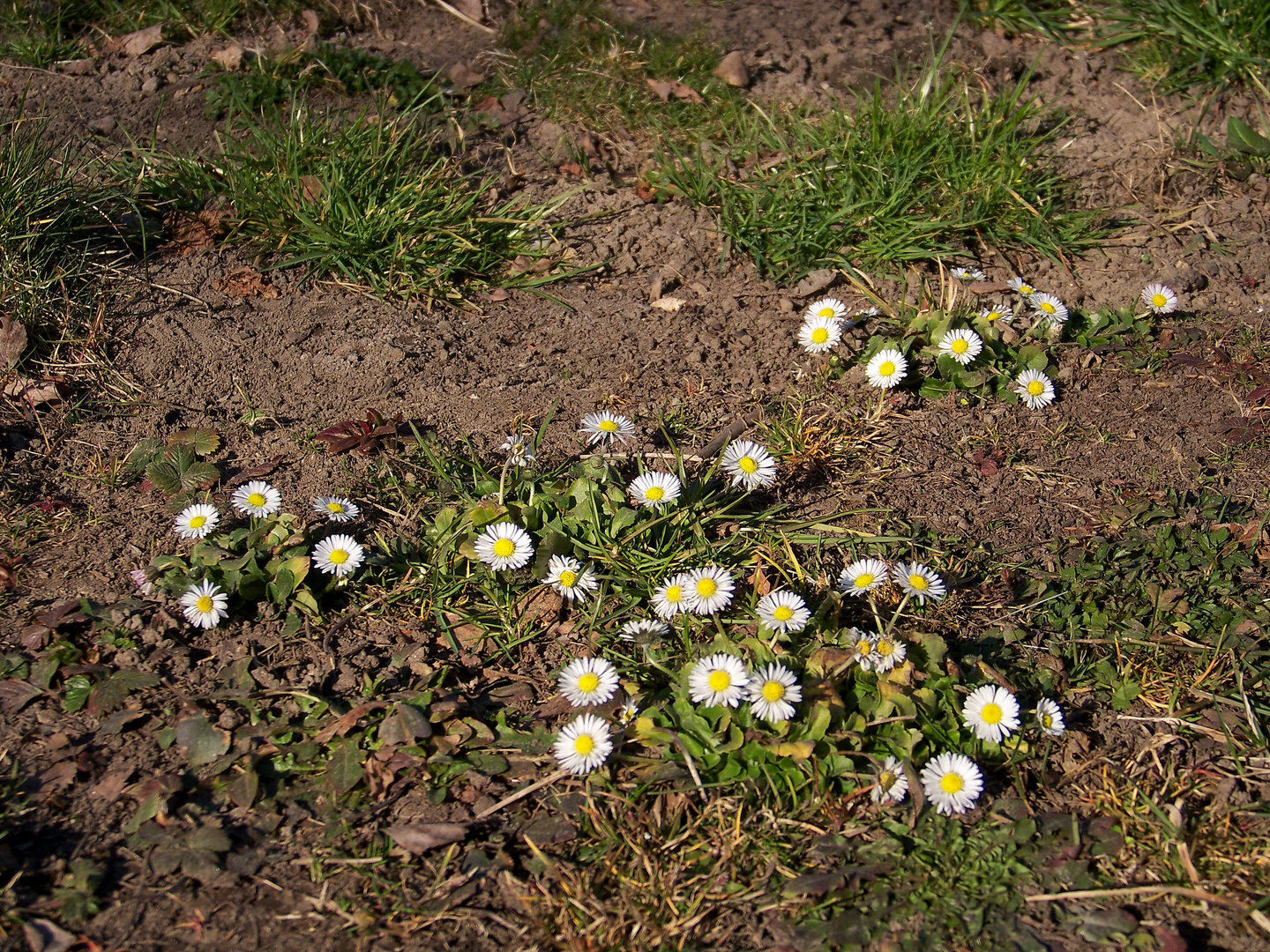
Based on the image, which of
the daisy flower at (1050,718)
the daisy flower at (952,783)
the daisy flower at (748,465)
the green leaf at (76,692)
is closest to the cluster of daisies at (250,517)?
the green leaf at (76,692)

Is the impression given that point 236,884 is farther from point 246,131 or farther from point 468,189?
point 246,131

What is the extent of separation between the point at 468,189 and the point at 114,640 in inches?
81.1

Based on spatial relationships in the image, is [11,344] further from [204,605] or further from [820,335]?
[820,335]

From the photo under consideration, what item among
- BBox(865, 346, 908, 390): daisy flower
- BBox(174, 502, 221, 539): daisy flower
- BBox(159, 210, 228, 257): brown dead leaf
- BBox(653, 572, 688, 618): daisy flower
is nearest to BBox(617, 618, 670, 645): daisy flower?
BBox(653, 572, 688, 618): daisy flower

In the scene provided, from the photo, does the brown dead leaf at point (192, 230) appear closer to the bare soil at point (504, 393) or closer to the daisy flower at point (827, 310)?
the bare soil at point (504, 393)

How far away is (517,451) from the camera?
2730 mm

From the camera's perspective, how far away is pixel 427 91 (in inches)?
159

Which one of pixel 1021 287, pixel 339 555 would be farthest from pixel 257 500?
pixel 1021 287

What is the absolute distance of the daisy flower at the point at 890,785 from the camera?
212cm

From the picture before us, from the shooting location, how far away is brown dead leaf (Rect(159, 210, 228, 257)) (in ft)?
11.3

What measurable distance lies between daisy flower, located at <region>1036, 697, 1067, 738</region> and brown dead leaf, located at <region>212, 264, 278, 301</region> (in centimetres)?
261

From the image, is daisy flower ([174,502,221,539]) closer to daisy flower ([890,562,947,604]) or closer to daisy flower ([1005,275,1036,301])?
daisy flower ([890,562,947,604])

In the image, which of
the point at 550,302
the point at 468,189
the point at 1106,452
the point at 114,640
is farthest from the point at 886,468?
the point at 114,640

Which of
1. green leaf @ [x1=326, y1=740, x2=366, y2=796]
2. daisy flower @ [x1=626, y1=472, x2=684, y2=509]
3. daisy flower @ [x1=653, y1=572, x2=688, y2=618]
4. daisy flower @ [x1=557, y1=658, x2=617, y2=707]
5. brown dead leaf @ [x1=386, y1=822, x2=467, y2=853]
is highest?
daisy flower @ [x1=626, y1=472, x2=684, y2=509]
